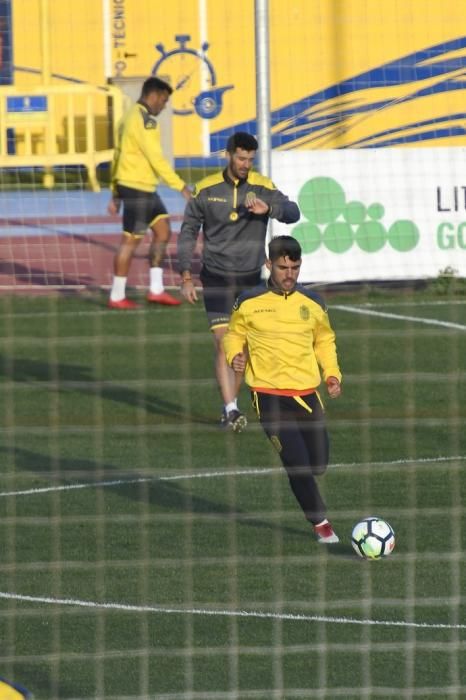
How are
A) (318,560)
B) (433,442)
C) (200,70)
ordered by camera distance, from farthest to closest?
(200,70) → (433,442) → (318,560)

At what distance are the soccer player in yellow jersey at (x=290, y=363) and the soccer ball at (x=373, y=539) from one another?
35cm

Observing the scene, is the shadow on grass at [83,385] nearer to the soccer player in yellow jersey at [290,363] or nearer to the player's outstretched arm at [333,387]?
the soccer player in yellow jersey at [290,363]

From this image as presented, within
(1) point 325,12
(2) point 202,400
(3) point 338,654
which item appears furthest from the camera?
(1) point 325,12

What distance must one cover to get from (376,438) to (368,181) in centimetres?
695

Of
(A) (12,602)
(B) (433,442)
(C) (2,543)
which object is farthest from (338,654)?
(B) (433,442)

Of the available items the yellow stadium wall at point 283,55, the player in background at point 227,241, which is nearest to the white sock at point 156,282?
the yellow stadium wall at point 283,55

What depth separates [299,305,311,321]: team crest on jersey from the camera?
32.6ft

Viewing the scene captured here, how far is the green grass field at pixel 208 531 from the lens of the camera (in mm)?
7684

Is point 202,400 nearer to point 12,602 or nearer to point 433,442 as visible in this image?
point 433,442

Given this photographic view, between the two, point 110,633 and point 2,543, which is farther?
point 2,543

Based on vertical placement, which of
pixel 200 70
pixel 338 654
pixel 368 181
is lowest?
pixel 338 654

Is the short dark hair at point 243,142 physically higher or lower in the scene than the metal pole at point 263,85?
lower

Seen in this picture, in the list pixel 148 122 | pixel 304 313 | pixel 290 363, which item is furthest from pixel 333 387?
pixel 148 122

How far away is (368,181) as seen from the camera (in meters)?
19.2
